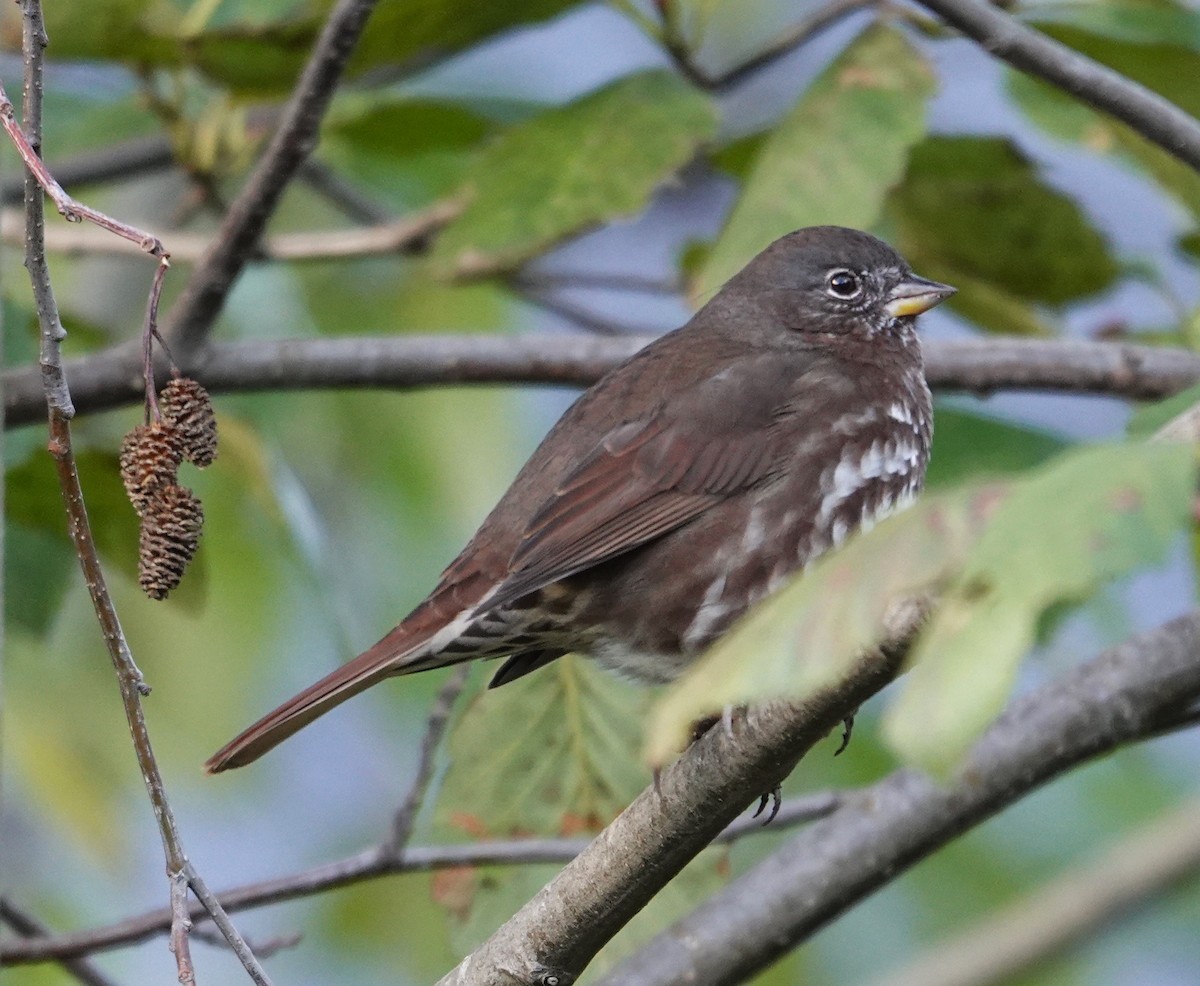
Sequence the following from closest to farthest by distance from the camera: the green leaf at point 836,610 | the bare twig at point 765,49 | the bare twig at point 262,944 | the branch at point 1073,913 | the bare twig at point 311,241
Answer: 1. the green leaf at point 836,610
2. the branch at point 1073,913
3. the bare twig at point 262,944
4. the bare twig at point 765,49
5. the bare twig at point 311,241

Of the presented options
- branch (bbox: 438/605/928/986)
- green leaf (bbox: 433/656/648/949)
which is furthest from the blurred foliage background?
branch (bbox: 438/605/928/986)

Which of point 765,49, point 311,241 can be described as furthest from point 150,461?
point 765,49

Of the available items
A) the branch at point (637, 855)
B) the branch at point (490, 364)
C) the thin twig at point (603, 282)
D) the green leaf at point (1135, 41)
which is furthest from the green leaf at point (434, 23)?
the branch at point (637, 855)

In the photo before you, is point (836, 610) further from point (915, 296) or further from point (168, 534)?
point (915, 296)

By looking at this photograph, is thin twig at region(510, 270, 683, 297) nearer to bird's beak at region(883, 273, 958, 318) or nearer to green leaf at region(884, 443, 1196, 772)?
bird's beak at region(883, 273, 958, 318)

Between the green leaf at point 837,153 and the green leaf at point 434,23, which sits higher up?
the green leaf at point 434,23

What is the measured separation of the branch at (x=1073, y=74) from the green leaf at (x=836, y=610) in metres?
2.58

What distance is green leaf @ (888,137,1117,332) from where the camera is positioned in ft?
17.6

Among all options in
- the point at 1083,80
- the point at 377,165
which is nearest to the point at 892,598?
the point at 1083,80

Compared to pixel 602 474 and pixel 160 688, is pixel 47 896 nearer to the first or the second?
pixel 160 688

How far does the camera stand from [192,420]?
269 cm

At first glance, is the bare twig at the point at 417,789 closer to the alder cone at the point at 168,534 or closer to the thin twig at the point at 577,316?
the alder cone at the point at 168,534

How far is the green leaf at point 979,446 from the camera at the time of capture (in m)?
4.77

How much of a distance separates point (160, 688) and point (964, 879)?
3.12 meters
